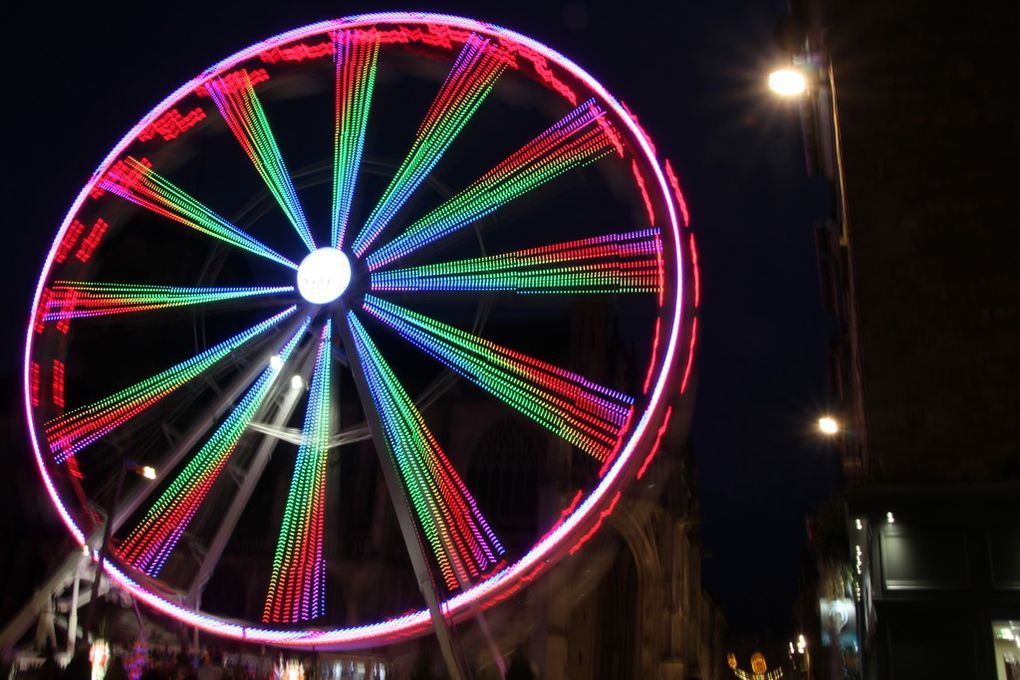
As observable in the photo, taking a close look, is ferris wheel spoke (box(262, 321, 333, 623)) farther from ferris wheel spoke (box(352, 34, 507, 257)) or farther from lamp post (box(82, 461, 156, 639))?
lamp post (box(82, 461, 156, 639))

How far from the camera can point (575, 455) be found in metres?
34.5

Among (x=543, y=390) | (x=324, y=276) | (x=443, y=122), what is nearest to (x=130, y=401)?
(x=324, y=276)

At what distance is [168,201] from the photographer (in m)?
16.5

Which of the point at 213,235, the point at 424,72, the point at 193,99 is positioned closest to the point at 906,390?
the point at 424,72

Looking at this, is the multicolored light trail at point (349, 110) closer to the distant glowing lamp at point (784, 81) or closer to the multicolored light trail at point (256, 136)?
the multicolored light trail at point (256, 136)

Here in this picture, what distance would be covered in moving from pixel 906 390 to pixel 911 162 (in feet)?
10.4

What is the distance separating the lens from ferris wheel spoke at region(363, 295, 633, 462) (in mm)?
13133

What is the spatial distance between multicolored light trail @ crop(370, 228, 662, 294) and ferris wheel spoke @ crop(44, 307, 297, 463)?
2.36 m

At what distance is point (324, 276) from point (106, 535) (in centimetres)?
506

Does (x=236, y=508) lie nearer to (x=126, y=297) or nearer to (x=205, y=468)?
(x=205, y=468)

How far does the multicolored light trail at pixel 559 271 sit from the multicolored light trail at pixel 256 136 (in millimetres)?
1999

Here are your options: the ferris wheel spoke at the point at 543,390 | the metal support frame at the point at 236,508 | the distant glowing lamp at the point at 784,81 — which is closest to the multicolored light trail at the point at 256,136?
the metal support frame at the point at 236,508

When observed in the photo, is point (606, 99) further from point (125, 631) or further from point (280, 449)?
point (280, 449)

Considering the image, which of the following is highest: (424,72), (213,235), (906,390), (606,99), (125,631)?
(424,72)
